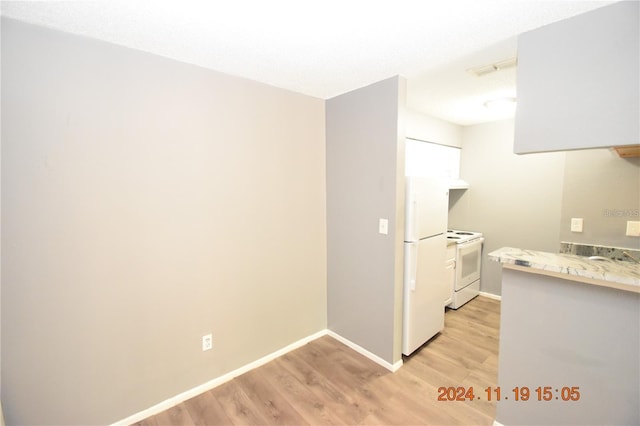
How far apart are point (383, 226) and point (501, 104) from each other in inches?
77.1

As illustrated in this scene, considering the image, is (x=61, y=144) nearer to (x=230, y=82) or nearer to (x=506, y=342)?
(x=230, y=82)

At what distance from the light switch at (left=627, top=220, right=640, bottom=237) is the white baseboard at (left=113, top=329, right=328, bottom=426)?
280cm

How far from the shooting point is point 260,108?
88.7 inches

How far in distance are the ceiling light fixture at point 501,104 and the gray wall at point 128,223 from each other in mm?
1795

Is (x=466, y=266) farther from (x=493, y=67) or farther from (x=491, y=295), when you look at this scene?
(x=493, y=67)

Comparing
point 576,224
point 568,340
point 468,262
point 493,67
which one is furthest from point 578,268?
point 468,262

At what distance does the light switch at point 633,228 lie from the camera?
2070 millimetres

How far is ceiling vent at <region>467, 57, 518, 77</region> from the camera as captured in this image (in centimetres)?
195

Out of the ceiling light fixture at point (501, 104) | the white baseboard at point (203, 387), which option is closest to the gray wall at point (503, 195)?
the ceiling light fixture at point (501, 104)

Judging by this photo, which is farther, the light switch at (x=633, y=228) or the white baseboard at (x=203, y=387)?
the light switch at (x=633, y=228)

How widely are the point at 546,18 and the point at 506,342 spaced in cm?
180

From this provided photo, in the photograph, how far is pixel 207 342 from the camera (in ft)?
6.82
